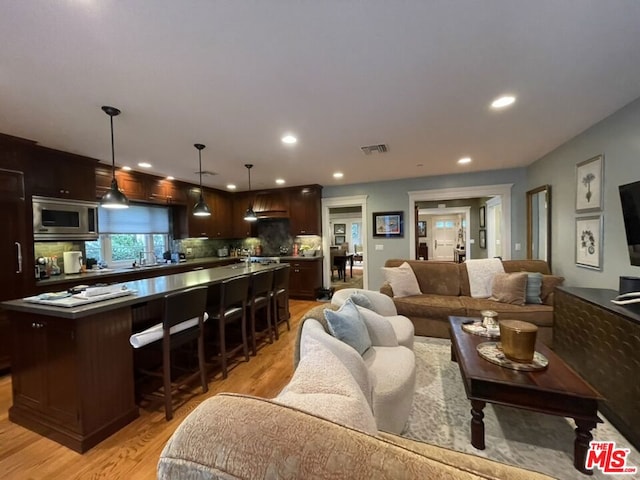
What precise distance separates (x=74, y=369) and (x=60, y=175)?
9.34 ft

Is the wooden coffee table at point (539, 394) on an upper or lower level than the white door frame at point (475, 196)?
lower

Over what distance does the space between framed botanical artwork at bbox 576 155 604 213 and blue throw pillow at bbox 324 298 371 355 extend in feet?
9.22

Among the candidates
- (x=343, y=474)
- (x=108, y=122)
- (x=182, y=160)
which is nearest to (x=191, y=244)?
(x=182, y=160)

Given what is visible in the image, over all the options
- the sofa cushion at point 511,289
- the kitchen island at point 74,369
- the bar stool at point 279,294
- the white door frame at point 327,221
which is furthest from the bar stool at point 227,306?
the white door frame at point 327,221

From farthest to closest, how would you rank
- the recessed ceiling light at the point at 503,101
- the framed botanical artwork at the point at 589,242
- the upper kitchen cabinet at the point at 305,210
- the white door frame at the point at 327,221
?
1. the upper kitchen cabinet at the point at 305,210
2. the white door frame at the point at 327,221
3. the framed botanical artwork at the point at 589,242
4. the recessed ceiling light at the point at 503,101

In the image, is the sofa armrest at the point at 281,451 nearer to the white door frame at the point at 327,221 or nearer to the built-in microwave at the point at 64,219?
the built-in microwave at the point at 64,219

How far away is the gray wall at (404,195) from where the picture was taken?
4.86 meters

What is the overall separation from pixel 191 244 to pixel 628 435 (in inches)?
249

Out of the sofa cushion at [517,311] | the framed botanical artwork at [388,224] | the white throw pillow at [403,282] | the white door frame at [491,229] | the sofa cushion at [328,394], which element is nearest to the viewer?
the sofa cushion at [328,394]

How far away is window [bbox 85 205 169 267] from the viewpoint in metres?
4.34

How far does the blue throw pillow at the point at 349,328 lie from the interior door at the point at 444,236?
36.0 ft

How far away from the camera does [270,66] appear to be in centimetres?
183

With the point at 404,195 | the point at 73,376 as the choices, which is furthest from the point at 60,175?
the point at 404,195

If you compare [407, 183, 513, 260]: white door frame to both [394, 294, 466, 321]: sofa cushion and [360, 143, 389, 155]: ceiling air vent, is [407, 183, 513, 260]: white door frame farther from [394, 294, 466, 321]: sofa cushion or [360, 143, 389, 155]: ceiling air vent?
[360, 143, 389, 155]: ceiling air vent
